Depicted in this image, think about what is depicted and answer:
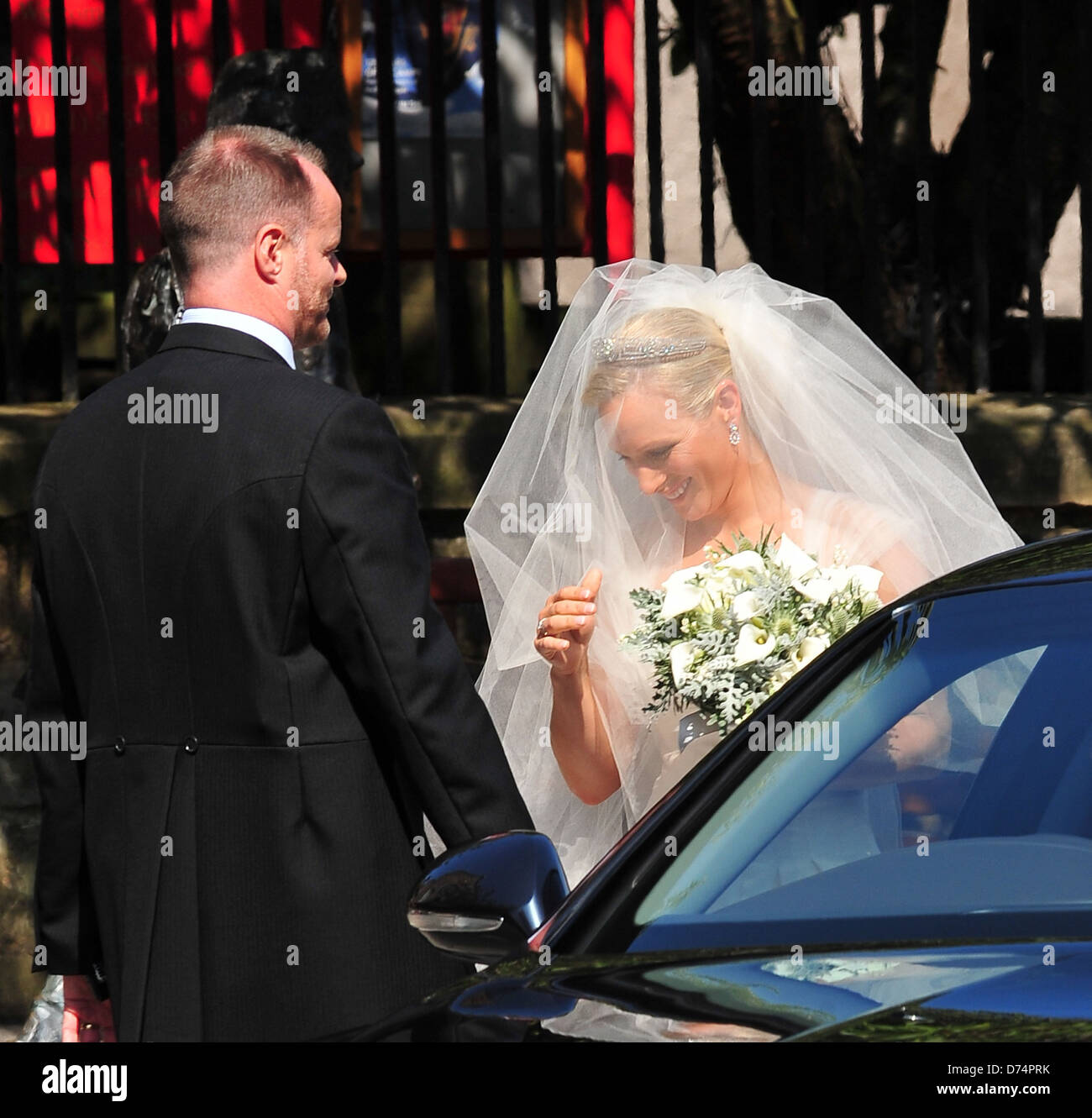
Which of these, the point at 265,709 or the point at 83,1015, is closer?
the point at 265,709

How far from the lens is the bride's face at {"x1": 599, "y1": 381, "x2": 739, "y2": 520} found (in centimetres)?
376

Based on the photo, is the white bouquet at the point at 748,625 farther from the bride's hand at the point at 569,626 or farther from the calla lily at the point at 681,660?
the bride's hand at the point at 569,626

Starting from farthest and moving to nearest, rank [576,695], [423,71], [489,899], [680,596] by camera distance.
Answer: [423,71], [576,695], [680,596], [489,899]

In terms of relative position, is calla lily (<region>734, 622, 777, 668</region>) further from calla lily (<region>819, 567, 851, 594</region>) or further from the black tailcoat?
the black tailcoat

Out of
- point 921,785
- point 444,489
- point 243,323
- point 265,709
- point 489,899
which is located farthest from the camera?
point 444,489

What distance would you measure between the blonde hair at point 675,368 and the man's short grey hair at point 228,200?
106cm

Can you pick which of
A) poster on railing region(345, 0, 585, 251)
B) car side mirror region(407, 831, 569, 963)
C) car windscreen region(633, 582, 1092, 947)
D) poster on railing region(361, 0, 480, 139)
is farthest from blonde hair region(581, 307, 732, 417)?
poster on railing region(361, 0, 480, 139)

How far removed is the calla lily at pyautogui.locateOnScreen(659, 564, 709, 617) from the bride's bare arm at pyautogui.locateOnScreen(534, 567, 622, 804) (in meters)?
0.15

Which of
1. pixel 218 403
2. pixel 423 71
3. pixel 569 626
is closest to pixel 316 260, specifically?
pixel 218 403

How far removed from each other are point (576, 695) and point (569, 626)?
23cm

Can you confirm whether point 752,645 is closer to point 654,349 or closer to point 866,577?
point 866,577

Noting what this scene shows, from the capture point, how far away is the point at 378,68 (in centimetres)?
568

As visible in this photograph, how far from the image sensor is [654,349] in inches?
149
